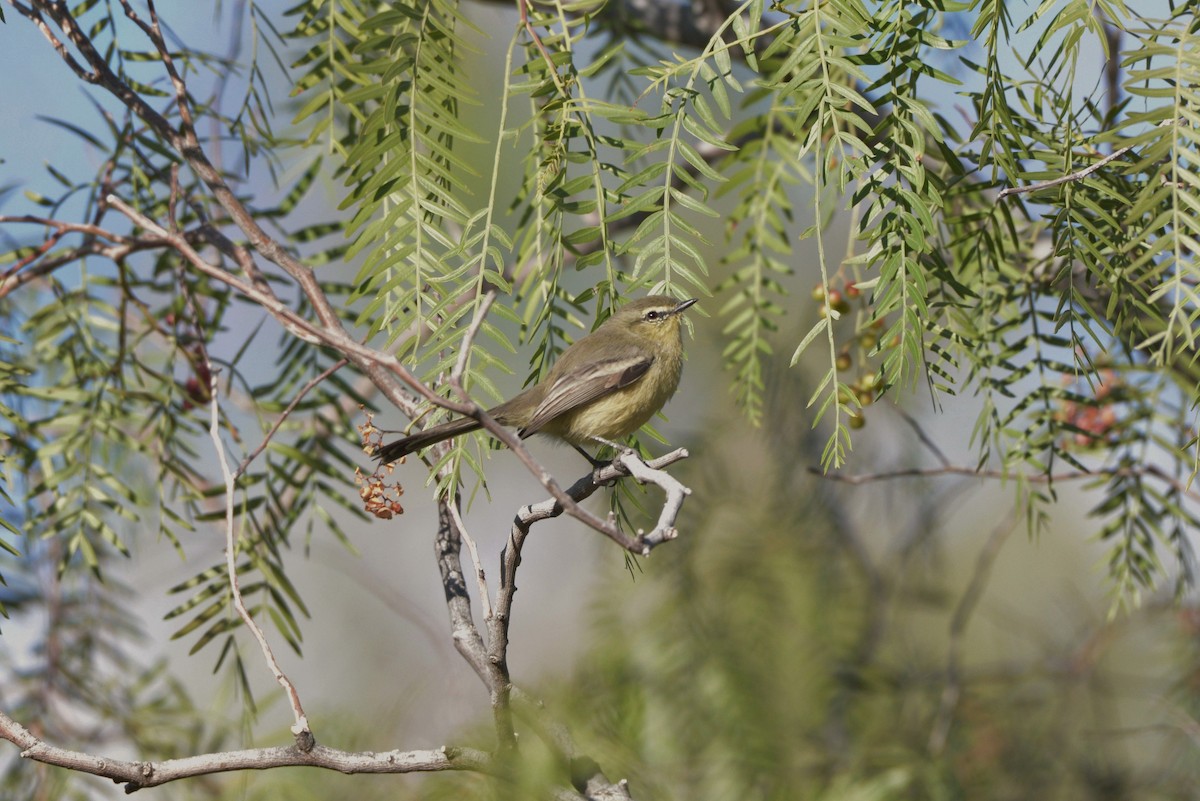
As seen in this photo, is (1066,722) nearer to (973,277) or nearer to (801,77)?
(973,277)

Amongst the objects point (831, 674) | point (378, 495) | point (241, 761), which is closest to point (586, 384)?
point (831, 674)

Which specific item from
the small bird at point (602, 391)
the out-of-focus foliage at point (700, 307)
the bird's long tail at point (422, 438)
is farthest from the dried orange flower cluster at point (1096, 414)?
the bird's long tail at point (422, 438)

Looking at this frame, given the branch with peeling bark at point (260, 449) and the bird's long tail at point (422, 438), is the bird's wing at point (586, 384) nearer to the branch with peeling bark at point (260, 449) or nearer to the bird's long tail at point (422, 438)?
the bird's long tail at point (422, 438)

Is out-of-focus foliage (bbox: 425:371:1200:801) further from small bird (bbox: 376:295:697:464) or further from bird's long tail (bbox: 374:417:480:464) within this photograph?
bird's long tail (bbox: 374:417:480:464)

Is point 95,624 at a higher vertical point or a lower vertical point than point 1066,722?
higher

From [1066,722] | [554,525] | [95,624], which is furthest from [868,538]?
[95,624]

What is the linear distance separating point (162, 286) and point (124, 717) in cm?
100

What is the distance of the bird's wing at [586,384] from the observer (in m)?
2.62

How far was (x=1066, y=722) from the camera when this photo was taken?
3.33 meters

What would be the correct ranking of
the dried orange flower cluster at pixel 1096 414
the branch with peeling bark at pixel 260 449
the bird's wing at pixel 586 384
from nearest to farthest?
the branch with peeling bark at pixel 260 449 < the dried orange flower cluster at pixel 1096 414 < the bird's wing at pixel 586 384

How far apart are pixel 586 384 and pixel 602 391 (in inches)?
1.7

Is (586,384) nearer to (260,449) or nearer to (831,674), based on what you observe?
(831,674)

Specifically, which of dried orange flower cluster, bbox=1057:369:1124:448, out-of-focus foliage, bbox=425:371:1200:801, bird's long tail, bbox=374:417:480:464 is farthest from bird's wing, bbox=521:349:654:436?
dried orange flower cluster, bbox=1057:369:1124:448

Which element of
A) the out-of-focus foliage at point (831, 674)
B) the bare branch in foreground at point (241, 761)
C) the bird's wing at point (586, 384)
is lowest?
the bare branch in foreground at point (241, 761)
